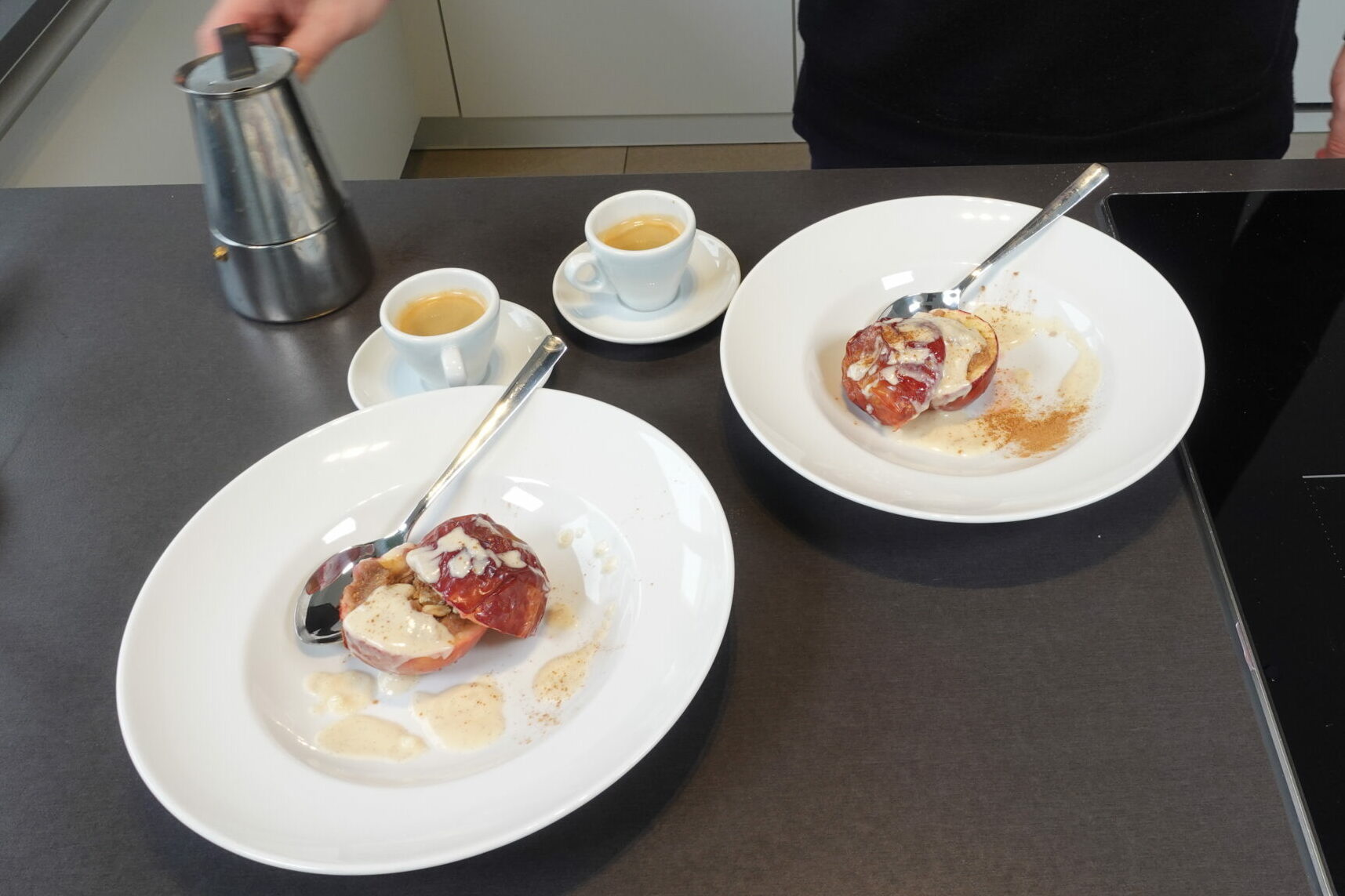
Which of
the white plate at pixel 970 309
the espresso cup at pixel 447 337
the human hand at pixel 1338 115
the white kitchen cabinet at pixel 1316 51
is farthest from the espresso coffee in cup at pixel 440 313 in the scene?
the white kitchen cabinet at pixel 1316 51

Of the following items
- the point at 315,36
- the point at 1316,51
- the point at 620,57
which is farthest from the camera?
the point at 620,57

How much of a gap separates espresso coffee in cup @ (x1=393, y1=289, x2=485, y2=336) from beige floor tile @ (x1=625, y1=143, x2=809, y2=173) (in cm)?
183

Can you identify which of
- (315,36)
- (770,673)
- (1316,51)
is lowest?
(1316,51)

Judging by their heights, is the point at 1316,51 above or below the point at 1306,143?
above

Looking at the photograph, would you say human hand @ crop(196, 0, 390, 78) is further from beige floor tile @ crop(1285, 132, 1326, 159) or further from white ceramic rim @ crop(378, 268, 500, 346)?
beige floor tile @ crop(1285, 132, 1326, 159)

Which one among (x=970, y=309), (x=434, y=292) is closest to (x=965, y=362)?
(x=970, y=309)

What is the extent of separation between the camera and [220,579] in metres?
0.69

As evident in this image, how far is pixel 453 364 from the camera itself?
824 mm

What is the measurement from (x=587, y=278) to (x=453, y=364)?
0.20m

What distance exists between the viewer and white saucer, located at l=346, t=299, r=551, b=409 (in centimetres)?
89

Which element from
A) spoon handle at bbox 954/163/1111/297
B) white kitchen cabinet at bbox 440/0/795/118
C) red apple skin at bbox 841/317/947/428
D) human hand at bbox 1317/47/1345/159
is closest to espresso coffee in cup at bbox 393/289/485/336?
red apple skin at bbox 841/317/947/428

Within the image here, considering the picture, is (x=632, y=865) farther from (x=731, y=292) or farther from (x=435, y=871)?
(x=731, y=292)

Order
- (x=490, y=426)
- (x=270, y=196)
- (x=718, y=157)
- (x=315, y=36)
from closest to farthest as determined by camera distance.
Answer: (x=490, y=426) < (x=270, y=196) < (x=315, y=36) < (x=718, y=157)

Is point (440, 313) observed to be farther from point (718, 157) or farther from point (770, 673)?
point (718, 157)
